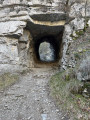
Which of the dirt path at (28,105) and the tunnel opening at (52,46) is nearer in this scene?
the dirt path at (28,105)

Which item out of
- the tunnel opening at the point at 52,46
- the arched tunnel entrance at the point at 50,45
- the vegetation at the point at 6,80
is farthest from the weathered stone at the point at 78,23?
the vegetation at the point at 6,80

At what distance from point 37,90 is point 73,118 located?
2.10 metres

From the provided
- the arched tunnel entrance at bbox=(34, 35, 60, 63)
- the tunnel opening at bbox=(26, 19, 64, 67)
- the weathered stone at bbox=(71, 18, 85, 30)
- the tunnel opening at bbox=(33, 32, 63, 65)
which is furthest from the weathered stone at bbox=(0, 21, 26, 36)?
the arched tunnel entrance at bbox=(34, 35, 60, 63)

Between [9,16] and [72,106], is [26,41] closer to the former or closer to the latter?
[9,16]

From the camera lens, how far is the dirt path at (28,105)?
3.06 meters

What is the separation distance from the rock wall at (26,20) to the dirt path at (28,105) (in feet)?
8.40

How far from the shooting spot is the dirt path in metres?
3.06

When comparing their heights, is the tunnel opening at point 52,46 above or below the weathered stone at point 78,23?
below

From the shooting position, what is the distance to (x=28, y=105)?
11.8 ft

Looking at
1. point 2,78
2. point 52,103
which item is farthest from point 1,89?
point 52,103

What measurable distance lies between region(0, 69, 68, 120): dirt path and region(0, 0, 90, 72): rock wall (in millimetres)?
2560

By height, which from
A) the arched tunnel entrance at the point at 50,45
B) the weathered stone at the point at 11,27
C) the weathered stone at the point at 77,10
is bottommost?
the arched tunnel entrance at the point at 50,45

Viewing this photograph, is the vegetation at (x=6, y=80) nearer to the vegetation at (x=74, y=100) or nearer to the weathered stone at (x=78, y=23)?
the vegetation at (x=74, y=100)

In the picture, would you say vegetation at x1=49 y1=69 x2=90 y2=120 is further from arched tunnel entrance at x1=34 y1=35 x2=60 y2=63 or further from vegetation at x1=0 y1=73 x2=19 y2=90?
arched tunnel entrance at x1=34 y1=35 x2=60 y2=63
